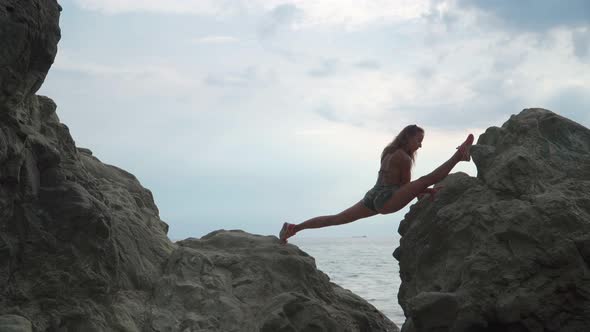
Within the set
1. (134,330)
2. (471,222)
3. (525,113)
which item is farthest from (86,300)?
(525,113)

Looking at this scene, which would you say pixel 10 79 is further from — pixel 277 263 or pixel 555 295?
pixel 555 295

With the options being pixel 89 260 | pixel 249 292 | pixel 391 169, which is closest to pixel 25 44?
pixel 89 260

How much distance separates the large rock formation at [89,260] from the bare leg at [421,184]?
120 cm

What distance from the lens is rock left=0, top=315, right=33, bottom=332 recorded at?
4801mm

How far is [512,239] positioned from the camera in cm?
631

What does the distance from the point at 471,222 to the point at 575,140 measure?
149 cm

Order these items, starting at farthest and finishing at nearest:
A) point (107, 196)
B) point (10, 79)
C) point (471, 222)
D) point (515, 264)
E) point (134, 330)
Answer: point (107, 196) → point (471, 222) → point (515, 264) → point (134, 330) → point (10, 79)

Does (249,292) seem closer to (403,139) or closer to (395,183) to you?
(395,183)

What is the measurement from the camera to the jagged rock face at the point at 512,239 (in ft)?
19.7

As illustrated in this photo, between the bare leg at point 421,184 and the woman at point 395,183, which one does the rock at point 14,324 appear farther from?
the bare leg at point 421,184

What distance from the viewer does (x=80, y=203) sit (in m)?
5.75

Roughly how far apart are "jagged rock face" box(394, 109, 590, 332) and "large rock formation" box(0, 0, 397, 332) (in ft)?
3.44

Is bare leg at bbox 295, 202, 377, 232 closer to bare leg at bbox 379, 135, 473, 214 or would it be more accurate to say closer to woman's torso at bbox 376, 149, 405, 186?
bare leg at bbox 379, 135, 473, 214

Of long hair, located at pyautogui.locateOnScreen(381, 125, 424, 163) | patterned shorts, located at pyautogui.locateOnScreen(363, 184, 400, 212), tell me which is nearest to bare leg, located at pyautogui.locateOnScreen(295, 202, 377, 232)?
patterned shorts, located at pyautogui.locateOnScreen(363, 184, 400, 212)
